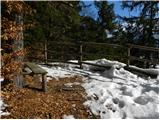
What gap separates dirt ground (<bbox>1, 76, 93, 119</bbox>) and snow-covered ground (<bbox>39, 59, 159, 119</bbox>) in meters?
0.30

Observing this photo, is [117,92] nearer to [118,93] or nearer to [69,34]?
[118,93]

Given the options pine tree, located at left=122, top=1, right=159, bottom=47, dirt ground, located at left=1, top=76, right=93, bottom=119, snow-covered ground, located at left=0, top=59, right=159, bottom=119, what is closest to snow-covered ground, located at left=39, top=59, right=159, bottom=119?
snow-covered ground, located at left=0, top=59, right=159, bottom=119

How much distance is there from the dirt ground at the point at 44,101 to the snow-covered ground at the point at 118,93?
0.30 m

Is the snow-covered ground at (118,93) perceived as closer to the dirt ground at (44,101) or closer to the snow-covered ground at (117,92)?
the snow-covered ground at (117,92)

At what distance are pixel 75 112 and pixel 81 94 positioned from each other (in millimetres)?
1479

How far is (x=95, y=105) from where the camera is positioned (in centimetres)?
894

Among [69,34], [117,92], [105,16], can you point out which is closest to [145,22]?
[69,34]

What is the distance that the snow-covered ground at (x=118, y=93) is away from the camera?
836cm

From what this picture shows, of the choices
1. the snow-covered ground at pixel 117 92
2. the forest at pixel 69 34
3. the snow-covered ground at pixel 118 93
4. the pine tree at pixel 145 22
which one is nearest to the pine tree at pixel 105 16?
the forest at pixel 69 34

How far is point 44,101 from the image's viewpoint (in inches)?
364

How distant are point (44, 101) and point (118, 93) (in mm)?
1978

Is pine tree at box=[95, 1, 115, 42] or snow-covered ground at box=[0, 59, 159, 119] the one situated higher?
pine tree at box=[95, 1, 115, 42]

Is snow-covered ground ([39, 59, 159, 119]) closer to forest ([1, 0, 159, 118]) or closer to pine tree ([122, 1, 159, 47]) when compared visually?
forest ([1, 0, 159, 118])

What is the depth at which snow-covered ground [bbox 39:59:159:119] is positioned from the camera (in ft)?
27.4
